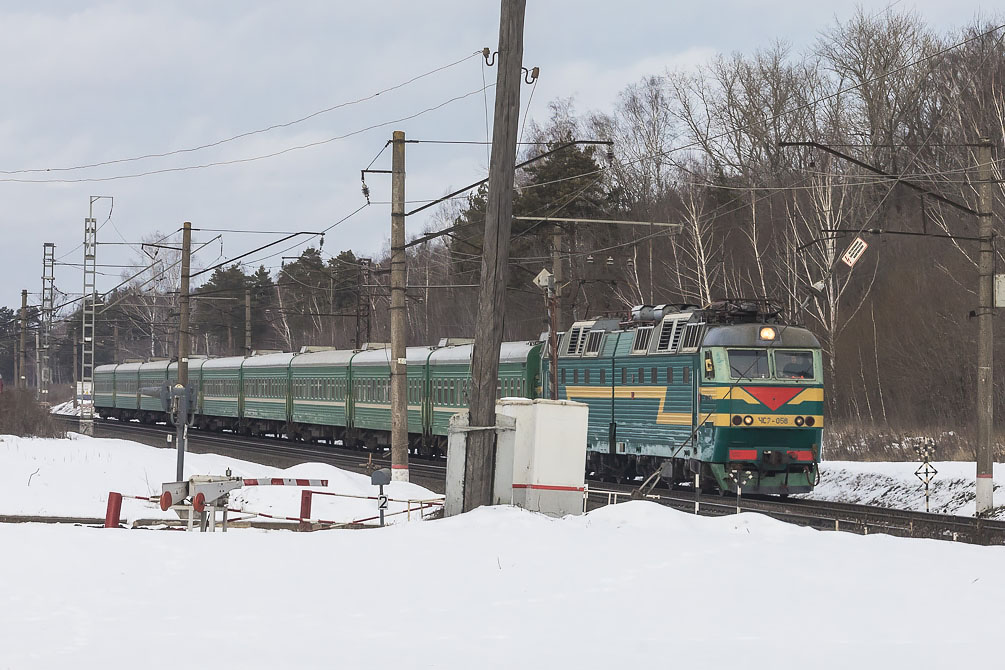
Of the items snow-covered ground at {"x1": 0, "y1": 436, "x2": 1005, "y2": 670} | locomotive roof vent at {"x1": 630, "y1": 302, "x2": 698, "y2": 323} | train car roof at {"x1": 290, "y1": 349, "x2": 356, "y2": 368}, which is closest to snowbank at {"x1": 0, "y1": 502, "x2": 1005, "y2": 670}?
snow-covered ground at {"x1": 0, "y1": 436, "x2": 1005, "y2": 670}

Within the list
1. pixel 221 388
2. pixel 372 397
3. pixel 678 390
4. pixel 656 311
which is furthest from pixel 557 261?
pixel 221 388

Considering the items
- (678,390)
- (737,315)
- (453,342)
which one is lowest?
(678,390)

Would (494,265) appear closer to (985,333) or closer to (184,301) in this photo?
(985,333)

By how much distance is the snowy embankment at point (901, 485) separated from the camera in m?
25.4

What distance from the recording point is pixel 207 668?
8211mm

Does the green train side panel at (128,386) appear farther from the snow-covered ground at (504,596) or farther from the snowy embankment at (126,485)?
the snow-covered ground at (504,596)

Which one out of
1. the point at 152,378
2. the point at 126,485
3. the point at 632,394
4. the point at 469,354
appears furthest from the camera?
the point at 152,378

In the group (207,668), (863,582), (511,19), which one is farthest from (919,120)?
(207,668)

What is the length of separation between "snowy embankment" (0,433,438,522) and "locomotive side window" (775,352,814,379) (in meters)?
7.14

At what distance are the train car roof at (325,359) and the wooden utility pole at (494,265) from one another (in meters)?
29.9

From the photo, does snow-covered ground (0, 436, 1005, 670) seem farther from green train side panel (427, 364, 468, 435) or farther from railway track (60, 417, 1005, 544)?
green train side panel (427, 364, 468, 435)

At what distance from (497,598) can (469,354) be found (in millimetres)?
25882

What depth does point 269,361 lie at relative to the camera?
53594 millimetres

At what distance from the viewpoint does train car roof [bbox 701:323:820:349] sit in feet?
82.5
